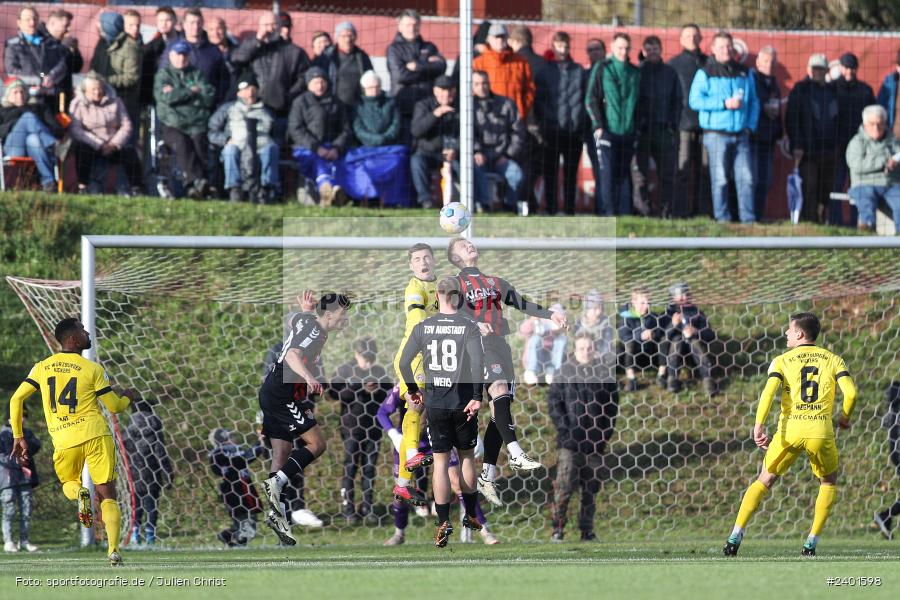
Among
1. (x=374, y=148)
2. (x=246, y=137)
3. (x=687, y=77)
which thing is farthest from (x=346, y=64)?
(x=687, y=77)

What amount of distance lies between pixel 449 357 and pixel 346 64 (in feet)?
22.0

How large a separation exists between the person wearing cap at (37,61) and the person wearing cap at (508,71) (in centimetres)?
467

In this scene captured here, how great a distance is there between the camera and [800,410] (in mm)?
10016

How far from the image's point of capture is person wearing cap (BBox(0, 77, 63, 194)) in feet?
49.6

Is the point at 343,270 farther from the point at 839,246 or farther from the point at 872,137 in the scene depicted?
the point at 872,137

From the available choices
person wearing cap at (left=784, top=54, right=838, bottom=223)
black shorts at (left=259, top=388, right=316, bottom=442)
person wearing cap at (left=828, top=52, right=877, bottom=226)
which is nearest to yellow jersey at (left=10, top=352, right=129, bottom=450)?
black shorts at (left=259, top=388, right=316, bottom=442)

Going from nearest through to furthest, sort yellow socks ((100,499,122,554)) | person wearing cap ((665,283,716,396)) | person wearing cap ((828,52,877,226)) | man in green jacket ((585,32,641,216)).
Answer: yellow socks ((100,499,122,554)) < person wearing cap ((665,283,716,396)) < man in green jacket ((585,32,641,216)) < person wearing cap ((828,52,877,226))

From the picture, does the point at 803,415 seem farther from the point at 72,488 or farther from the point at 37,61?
the point at 37,61

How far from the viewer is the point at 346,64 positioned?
1576cm

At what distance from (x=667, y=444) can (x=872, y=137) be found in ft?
16.8

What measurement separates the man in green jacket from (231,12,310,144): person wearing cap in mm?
3342

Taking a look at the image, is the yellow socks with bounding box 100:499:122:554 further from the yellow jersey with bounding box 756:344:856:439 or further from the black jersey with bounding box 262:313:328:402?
the yellow jersey with bounding box 756:344:856:439

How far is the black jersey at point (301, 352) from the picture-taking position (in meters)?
10.9

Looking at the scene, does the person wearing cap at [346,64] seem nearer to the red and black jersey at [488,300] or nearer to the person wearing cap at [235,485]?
the person wearing cap at [235,485]
